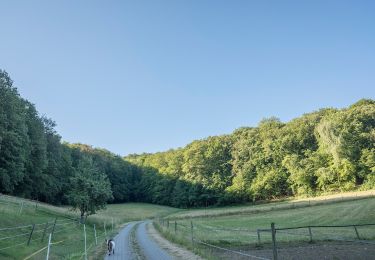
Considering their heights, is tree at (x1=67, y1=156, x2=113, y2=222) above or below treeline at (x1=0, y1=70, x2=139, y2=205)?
below

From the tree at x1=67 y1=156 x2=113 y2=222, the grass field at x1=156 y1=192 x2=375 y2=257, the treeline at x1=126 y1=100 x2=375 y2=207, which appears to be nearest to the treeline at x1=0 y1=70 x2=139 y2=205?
the tree at x1=67 y1=156 x2=113 y2=222

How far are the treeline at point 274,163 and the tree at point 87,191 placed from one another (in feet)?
165

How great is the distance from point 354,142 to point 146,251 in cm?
6532

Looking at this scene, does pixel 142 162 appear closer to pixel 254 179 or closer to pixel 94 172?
pixel 254 179

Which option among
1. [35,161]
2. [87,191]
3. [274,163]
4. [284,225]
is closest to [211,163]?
[274,163]

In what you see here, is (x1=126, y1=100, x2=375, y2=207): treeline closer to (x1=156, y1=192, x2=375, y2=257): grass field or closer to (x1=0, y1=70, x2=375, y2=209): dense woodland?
(x1=0, y1=70, x2=375, y2=209): dense woodland

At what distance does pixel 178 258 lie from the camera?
18281 millimetres

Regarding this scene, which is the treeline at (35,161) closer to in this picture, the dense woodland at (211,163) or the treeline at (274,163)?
the dense woodland at (211,163)

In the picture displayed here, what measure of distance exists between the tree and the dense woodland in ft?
0.39

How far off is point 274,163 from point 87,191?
Result: 5989 cm

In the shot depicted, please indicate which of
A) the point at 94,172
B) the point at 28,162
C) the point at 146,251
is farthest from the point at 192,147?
the point at 146,251

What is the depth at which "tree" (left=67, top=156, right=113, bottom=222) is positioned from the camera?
138 feet

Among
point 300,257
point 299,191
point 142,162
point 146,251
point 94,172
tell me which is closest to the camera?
point 300,257

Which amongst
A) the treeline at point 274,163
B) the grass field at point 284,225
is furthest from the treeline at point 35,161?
the treeline at point 274,163
